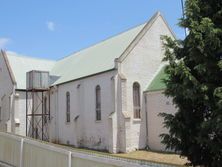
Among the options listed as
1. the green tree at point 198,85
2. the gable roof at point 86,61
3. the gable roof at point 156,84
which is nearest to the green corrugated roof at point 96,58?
the gable roof at point 86,61

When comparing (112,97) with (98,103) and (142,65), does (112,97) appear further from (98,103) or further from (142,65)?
(142,65)

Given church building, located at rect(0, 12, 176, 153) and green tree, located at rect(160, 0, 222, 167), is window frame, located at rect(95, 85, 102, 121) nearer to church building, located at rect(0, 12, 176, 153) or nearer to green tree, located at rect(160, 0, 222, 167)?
church building, located at rect(0, 12, 176, 153)

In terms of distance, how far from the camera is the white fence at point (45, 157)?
854 cm

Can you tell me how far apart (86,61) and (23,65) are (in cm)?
1238

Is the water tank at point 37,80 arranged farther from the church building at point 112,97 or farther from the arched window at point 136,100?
the arched window at point 136,100

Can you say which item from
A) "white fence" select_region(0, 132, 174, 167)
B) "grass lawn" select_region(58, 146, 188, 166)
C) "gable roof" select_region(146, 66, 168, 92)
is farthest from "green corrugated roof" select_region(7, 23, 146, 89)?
"white fence" select_region(0, 132, 174, 167)

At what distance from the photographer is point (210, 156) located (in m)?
11.1

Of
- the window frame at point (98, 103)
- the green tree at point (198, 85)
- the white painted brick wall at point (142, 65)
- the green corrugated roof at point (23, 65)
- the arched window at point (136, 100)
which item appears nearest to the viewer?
the green tree at point (198, 85)

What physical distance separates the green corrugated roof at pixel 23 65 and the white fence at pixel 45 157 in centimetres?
2435

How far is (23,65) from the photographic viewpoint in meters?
44.5

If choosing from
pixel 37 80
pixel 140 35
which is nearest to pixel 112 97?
pixel 140 35

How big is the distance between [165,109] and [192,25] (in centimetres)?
1654

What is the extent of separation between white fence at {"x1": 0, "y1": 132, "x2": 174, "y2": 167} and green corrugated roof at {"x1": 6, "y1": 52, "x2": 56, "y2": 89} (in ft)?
79.9

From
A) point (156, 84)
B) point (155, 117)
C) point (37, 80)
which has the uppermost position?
point (37, 80)
